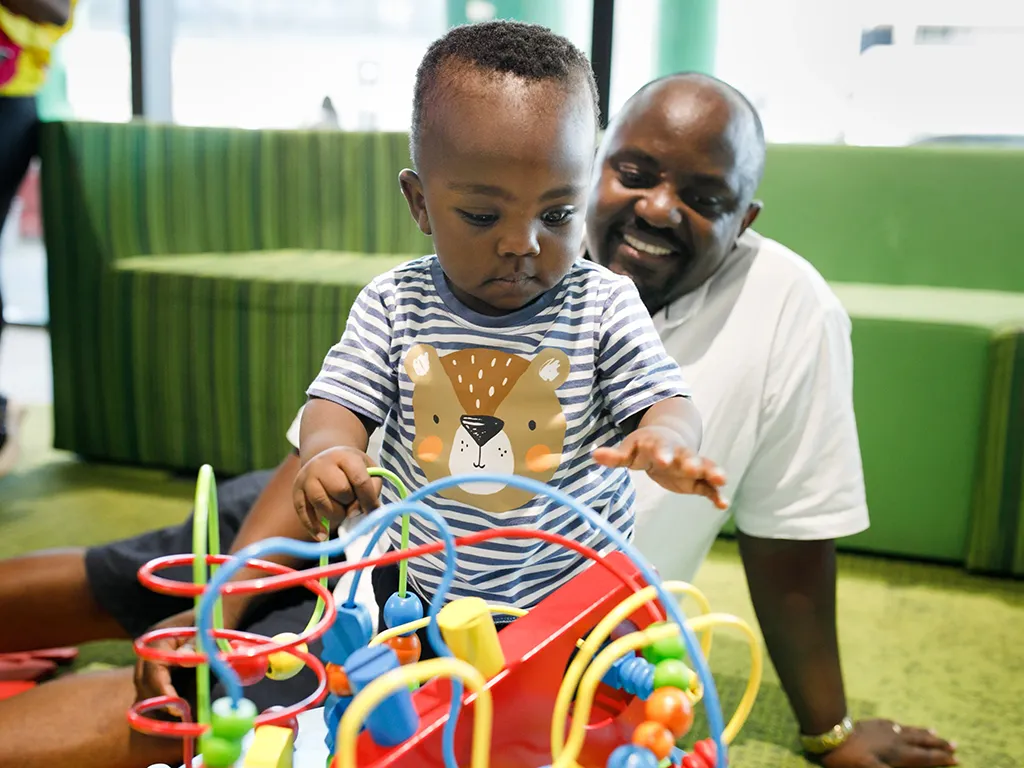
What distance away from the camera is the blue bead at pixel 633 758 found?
1.54 ft

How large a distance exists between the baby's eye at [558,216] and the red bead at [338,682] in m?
0.32

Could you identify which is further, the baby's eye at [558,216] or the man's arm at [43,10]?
the man's arm at [43,10]

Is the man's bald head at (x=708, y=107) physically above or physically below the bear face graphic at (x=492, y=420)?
above

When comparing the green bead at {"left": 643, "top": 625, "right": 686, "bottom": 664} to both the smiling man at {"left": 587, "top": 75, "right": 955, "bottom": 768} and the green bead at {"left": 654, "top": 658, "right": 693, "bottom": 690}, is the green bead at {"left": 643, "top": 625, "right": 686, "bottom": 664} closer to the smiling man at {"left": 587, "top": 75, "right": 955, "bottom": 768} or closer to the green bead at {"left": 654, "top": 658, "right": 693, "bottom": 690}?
the green bead at {"left": 654, "top": 658, "right": 693, "bottom": 690}

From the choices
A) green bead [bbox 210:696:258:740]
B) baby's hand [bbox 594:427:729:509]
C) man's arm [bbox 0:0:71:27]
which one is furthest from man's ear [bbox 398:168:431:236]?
man's arm [bbox 0:0:71:27]

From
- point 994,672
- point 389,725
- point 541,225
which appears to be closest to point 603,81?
point 994,672

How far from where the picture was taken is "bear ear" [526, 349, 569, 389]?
2.23 ft

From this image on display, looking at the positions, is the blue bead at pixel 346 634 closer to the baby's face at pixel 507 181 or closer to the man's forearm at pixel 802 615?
the baby's face at pixel 507 181

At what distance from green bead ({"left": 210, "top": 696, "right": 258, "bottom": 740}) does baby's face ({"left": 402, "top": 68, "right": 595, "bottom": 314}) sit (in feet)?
1.06

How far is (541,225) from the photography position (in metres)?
0.65

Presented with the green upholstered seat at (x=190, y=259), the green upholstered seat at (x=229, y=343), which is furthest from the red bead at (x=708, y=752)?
the green upholstered seat at (x=190, y=259)

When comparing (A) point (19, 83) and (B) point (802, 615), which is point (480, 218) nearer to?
(B) point (802, 615)

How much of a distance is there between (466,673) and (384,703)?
8cm

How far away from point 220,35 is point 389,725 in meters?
3.64
